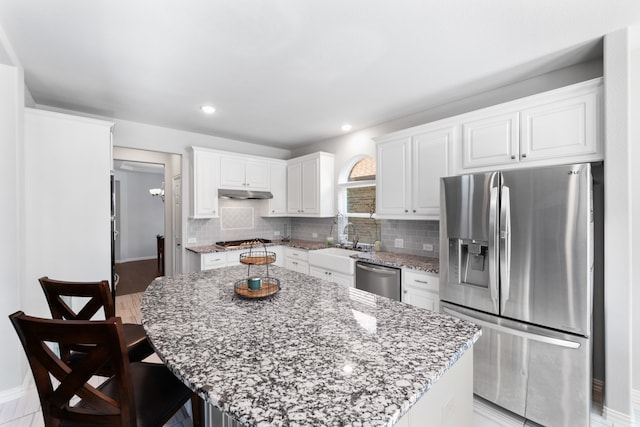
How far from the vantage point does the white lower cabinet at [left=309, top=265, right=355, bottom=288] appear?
3292 mm

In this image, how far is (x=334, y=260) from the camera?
3.49 m

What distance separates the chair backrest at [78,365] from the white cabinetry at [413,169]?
2.70 meters

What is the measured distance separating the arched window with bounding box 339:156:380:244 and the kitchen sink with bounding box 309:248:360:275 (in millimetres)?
396

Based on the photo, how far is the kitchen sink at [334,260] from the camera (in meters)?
3.29

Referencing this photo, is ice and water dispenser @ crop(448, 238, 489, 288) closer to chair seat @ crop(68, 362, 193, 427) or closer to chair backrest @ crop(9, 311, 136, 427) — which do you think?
chair seat @ crop(68, 362, 193, 427)

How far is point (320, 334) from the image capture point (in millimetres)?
1141

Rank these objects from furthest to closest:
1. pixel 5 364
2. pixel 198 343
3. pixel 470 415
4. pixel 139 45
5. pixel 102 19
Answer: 1. pixel 5 364
2. pixel 139 45
3. pixel 102 19
4. pixel 470 415
5. pixel 198 343

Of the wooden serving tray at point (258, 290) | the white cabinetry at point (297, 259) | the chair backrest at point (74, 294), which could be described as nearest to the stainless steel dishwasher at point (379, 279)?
the white cabinetry at point (297, 259)

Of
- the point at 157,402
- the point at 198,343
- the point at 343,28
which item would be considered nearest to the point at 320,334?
the point at 198,343

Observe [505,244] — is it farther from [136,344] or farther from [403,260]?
[136,344]

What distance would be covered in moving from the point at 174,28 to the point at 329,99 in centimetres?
154

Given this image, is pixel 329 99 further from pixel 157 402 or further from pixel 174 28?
pixel 157 402

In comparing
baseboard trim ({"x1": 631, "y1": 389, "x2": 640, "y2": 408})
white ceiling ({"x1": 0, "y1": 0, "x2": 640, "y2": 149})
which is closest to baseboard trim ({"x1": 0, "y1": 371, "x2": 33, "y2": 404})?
white ceiling ({"x1": 0, "y1": 0, "x2": 640, "y2": 149})

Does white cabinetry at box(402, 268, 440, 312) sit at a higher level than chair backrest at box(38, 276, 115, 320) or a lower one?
lower
